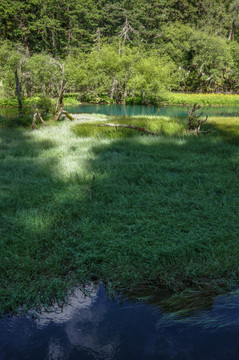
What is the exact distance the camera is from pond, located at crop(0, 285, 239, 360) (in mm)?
1802

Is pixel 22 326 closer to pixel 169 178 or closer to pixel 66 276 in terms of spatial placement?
pixel 66 276

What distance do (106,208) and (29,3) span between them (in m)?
45.5

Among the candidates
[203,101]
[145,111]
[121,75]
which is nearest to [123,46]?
[121,75]

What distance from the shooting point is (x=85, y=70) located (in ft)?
106

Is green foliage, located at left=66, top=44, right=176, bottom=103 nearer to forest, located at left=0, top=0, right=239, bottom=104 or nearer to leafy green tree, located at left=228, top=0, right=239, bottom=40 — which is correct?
forest, located at left=0, top=0, right=239, bottom=104

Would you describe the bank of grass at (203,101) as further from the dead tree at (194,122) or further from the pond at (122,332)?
the pond at (122,332)

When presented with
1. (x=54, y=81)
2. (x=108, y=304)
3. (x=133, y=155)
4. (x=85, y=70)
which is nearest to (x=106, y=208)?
(x=108, y=304)

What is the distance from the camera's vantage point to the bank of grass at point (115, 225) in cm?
249

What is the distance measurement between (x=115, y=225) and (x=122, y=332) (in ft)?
4.67

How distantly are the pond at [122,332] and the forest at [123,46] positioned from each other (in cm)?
2928

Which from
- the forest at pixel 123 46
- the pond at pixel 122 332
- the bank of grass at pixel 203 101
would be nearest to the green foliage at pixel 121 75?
→ the forest at pixel 123 46

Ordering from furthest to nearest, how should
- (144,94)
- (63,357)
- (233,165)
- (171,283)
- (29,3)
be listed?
(29,3) → (144,94) → (233,165) → (171,283) → (63,357)

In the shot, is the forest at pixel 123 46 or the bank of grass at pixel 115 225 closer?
the bank of grass at pixel 115 225

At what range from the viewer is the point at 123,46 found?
37375 millimetres
